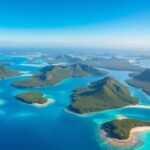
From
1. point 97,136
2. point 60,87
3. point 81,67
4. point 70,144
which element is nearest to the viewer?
point 70,144

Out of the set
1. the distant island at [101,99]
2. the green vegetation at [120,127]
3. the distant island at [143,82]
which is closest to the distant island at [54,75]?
the distant island at [101,99]

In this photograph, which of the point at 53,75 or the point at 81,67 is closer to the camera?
the point at 53,75

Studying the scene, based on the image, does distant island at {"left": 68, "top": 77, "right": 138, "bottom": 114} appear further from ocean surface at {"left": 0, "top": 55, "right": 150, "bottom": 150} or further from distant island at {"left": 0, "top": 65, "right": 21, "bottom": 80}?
distant island at {"left": 0, "top": 65, "right": 21, "bottom": 80}

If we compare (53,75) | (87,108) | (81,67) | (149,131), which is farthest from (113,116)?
(81,67)

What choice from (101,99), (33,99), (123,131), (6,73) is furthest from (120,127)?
(6,73)

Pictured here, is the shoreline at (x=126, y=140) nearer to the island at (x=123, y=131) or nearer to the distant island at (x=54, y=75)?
the island at (x=123, y=131)

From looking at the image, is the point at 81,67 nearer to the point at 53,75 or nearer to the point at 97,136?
the point at 53,75

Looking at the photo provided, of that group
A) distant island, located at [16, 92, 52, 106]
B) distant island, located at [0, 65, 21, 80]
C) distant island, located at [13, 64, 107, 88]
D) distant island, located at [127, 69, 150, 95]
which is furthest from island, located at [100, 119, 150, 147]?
distant island, located at [0, 65, 21, 80]
